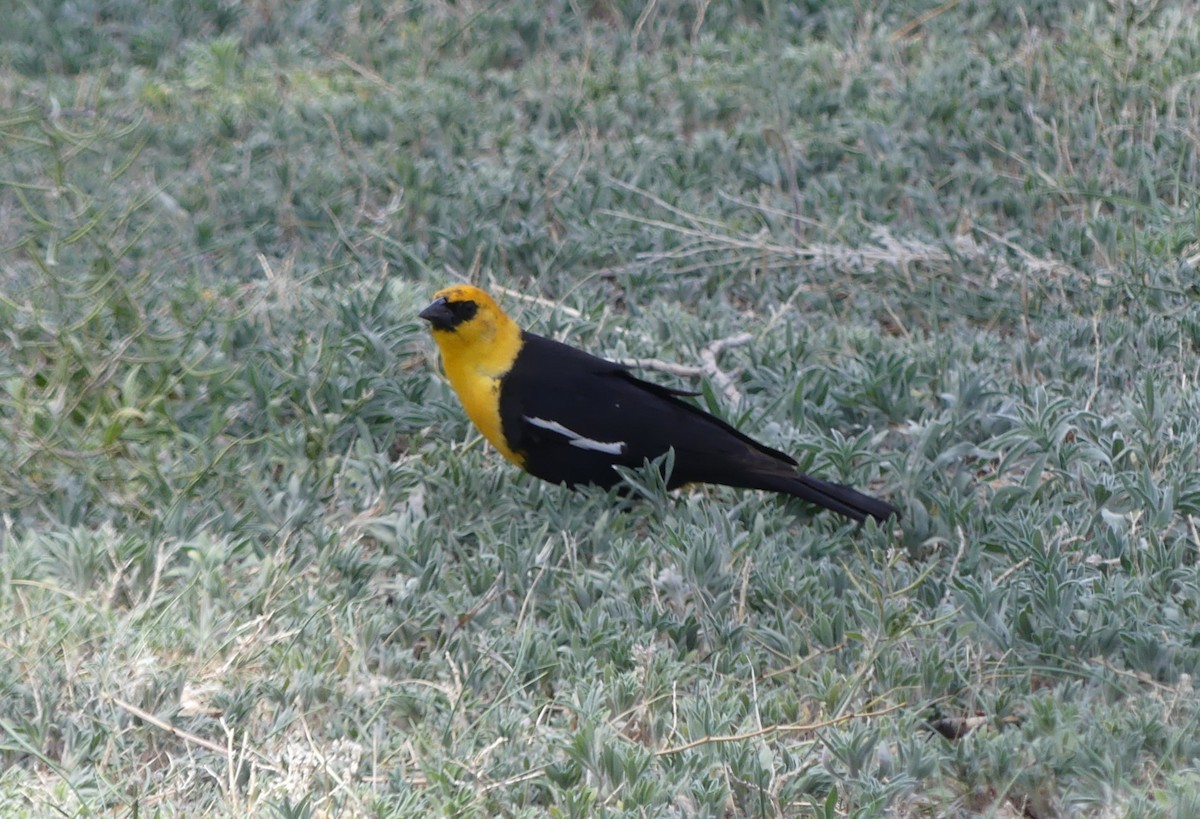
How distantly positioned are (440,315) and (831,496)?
1.39 metres

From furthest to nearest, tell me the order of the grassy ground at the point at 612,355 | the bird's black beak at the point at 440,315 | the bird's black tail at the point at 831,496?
the bird's black beak at the point at 440,315 < the bird's black tail at the point at 831,496 < the grassy ground at the point at 612,355

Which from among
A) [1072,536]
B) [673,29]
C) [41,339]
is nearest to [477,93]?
[673,29]

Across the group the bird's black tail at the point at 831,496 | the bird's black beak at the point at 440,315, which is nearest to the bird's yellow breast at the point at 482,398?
the bird's black beak at the point at 440,315

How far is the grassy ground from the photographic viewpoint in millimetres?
3244

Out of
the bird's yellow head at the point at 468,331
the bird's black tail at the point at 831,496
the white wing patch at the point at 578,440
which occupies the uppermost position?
the bird's yellow head at the point at 468,331

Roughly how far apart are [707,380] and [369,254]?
1.93 m

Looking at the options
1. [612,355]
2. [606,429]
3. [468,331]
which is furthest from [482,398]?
[612,355]

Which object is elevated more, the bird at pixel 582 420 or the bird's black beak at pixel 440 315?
the bird's black beak at pixel 440 315

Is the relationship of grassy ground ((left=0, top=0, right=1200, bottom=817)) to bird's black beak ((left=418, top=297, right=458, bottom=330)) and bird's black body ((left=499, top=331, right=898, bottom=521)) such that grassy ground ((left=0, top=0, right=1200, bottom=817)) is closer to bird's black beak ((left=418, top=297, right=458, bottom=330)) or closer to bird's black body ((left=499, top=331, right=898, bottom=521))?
bird's black body ((left=499, top=331, right=898, bottom=521))

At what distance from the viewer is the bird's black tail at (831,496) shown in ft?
13.9

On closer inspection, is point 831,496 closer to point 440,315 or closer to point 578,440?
point 578,440

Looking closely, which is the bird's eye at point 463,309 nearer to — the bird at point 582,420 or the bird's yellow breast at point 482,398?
the bird at point 582,420

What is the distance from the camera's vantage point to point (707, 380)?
194 inches

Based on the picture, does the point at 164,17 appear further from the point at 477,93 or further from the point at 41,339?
the point at 41,339
